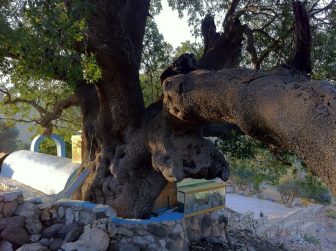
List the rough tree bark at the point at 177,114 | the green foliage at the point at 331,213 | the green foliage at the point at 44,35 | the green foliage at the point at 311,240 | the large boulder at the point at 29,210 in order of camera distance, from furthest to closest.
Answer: the green foliage at the point at 331,213, the green foliage at the point at 311,240, the large boulder at the point at 29,210, the green foliage at the point at 44,35, the rough tree bark at the point at 177,114

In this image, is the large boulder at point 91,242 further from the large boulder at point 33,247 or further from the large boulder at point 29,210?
the large boulder at point 29,210

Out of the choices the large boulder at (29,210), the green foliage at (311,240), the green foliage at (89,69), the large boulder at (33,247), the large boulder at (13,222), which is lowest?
the green foliage at (311,240)

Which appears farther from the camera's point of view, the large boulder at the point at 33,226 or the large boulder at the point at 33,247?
the large boulder at the point at 33,226

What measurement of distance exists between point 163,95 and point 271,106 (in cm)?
322

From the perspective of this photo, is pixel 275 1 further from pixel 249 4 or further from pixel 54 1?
pixel 54 1

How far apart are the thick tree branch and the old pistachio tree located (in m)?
0.01

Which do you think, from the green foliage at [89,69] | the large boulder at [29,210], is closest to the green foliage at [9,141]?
the large boulder at [29,210]

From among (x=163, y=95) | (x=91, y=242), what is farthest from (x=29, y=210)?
(x=163, y=95)

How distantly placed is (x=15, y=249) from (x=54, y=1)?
3634mm

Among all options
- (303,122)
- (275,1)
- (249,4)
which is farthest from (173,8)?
(303,122)

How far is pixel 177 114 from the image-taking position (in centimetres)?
504

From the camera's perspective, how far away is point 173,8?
9328 mm

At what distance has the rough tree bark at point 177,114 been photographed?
2.84 m

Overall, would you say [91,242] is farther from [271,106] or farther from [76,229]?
[271,106]
